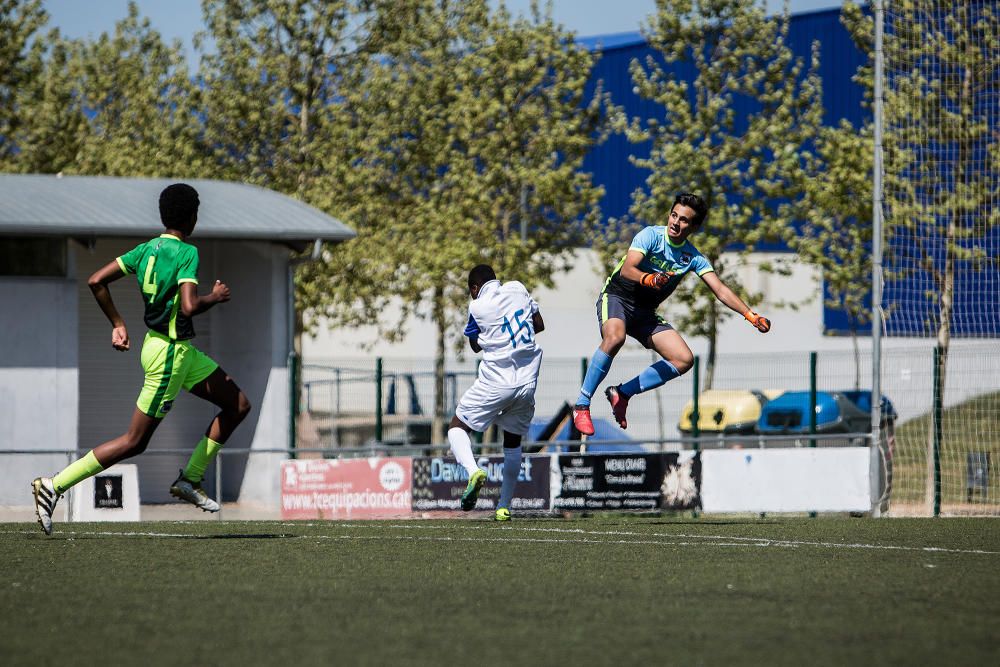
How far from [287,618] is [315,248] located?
15355mm

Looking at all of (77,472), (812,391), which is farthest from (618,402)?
(812,391)

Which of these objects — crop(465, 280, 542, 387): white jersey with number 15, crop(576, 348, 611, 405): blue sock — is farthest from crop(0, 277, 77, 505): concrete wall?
crop(576, 348, 611, 405): blue sock

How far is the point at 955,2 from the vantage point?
17.6m

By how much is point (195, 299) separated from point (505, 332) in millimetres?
3395

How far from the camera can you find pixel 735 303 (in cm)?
1030

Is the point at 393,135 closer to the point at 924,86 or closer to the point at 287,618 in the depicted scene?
the point at 924,86

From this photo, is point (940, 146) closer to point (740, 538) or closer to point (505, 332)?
point (505, 332)

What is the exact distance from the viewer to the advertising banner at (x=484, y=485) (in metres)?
16.4

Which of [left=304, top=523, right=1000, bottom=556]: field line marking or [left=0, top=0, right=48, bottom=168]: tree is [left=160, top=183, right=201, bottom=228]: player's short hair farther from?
[left=0, top=0, right=48, bottom=168]: tree

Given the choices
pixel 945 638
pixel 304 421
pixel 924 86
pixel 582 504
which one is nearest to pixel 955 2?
pixel 924 86

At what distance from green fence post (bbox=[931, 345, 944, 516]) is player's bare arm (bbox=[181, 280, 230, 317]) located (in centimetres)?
1025

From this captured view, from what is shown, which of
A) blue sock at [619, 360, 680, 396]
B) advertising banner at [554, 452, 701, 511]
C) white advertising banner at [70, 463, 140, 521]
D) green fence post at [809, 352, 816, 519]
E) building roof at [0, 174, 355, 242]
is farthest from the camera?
building roof at [0, 174, 355, 242]

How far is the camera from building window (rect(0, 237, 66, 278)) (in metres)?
20.3

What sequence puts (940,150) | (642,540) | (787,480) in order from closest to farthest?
1. (642,540)
2. (787,480)
3. (940,150)
